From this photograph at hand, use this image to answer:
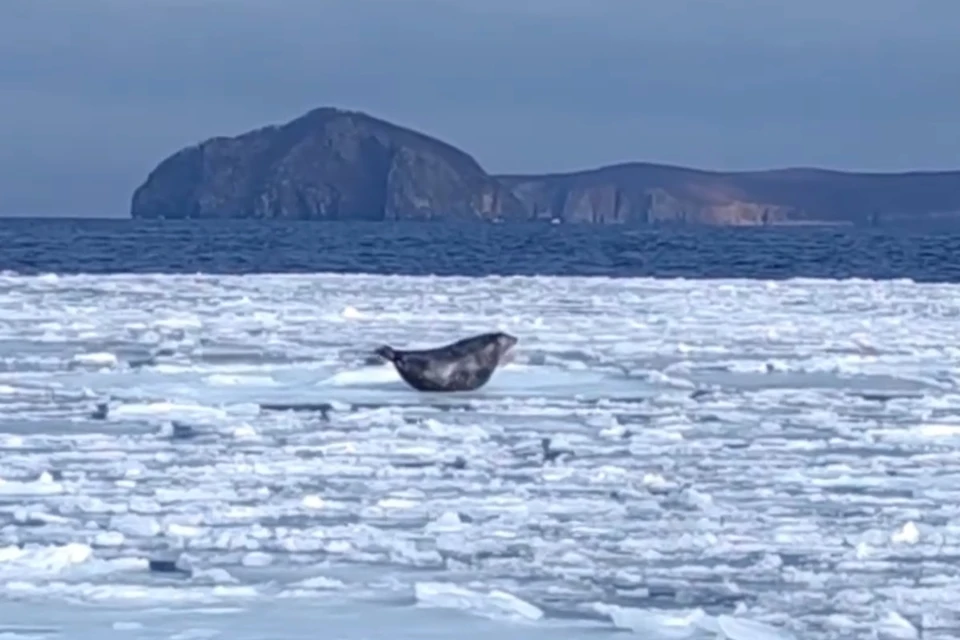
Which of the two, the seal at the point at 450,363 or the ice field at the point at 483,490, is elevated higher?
the seal at the point at 450,363

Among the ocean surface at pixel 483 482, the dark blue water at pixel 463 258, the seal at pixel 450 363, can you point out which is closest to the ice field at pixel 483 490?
the ocean surface at pixel 483 482

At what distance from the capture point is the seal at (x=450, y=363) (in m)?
10.8

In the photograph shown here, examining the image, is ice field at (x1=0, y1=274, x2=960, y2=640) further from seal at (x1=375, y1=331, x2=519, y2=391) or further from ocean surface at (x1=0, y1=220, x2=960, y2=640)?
seal at (x1=375, y1=331, x2=519, y2=391)

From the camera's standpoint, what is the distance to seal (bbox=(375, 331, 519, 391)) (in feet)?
35.5

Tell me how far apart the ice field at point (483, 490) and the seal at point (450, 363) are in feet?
0.41

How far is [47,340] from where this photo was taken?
562 inches

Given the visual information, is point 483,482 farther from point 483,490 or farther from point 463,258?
point 463,258

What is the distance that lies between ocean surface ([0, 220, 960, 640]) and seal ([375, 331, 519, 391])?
0.15 m

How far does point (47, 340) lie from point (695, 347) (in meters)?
4.51

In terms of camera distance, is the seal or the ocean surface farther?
the seal

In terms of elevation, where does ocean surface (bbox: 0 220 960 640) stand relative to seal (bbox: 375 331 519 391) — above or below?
below

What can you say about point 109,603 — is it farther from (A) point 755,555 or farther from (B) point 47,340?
(B) point 47,340

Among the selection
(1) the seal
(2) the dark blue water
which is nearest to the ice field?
(1) the seal

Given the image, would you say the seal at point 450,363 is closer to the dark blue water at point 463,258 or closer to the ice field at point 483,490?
the ice field at point 483,490
